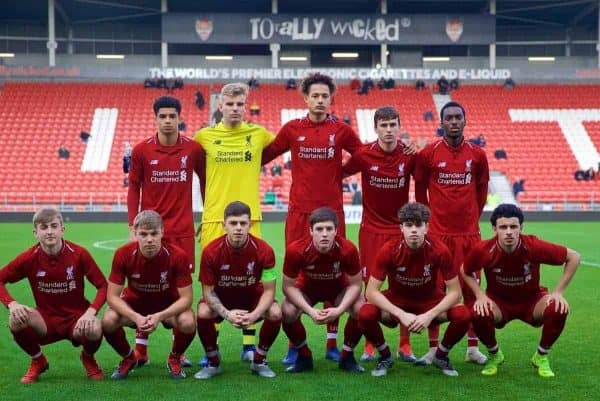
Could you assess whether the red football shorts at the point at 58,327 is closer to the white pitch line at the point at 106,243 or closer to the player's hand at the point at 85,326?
the player's hand at the point at 85,326

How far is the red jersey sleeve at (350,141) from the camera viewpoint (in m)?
6.23

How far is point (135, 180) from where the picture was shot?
6.01 metres

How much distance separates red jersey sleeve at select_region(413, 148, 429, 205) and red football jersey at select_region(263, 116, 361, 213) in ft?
1.66

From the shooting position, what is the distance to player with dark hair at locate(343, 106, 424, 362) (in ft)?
20.2

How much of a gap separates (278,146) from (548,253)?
2.19 metres

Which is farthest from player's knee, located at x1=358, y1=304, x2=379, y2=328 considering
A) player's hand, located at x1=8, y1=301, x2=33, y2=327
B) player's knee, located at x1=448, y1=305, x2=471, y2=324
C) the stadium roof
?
the stadium roof

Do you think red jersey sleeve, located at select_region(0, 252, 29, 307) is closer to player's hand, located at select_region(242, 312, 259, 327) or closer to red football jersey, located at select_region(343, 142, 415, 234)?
player's hand, located at select_region(242, 312, 259, 327)

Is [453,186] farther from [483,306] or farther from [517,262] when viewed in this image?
[483,306]

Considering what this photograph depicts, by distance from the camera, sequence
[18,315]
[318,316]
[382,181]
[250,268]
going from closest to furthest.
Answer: [18,315] → [318,316] → [250,268] → [382,181]

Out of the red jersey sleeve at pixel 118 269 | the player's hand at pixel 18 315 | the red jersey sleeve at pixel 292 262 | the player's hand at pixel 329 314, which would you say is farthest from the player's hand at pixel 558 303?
the player's hand at pixel 18 315

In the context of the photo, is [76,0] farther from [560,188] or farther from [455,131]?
→ [455,131]

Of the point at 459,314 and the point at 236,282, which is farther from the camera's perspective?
the point at 236,282

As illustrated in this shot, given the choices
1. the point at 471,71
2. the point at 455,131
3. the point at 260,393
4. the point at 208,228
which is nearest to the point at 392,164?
the point at 455,131

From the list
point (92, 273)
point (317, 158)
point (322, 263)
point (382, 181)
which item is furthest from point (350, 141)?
point (92, 273)
